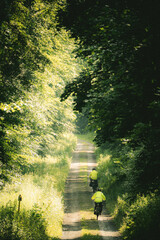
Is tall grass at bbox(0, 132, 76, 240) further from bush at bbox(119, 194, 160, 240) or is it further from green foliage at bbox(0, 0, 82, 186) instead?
bush at bbox(119, 194, 160, 240)

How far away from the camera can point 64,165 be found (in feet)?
66.3

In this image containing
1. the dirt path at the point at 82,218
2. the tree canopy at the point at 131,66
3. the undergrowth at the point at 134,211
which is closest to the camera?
the tree canopy at the point at 131,66

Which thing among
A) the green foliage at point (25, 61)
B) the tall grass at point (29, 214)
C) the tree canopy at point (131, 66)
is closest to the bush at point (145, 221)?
the tree canopy at point (131, 66)

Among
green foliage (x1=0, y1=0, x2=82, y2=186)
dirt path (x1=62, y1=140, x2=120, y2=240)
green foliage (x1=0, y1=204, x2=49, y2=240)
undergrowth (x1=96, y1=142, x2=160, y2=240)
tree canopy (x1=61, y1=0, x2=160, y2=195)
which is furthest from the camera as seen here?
dirt path (x1=62, y1=140, x2=120, y2=240)

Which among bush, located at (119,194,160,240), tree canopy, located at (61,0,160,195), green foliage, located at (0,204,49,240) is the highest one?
tree canopy, located at (61,0,160,195)

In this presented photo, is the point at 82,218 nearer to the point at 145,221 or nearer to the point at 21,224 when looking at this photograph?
the point at 145,221

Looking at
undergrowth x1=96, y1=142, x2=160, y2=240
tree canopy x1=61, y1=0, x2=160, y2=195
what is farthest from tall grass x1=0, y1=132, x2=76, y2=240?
tree canopy x1=61, y1=0, x2=160, y2=195

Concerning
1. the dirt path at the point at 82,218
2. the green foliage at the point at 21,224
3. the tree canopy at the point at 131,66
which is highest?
the tree canopy at the point at 131,66

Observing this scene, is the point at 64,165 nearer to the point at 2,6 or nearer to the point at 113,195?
the point at 113,195

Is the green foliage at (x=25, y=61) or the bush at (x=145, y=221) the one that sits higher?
the green foliage at (x=25, y=61)

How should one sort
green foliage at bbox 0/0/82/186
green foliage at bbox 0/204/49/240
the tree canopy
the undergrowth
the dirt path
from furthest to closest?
the dirt path
green foliage at bbox 0/0/82/186
the undergrowth
green foliage at bbox 0/204/49/240
the tree canopy

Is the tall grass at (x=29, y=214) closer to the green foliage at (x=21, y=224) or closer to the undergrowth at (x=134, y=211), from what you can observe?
the green foliage at (x=21, y=224)

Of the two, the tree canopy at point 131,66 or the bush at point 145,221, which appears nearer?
the tree canopy at point 131,66

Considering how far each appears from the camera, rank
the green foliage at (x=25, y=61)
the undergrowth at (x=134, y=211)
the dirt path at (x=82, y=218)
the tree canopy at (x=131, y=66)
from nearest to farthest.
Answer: the tree canopy at (x=131, y=66), the undergrowth at (x=134, y=211), the green foliage at (x=25, y=61), the dirt path at (x=82, y=218)
